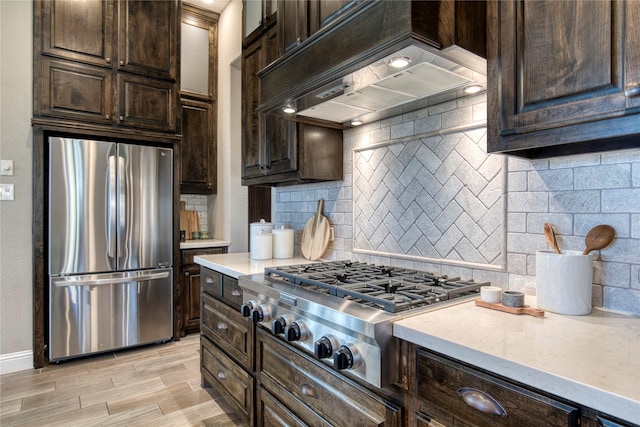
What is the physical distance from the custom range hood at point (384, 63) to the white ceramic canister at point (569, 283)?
0.72 m

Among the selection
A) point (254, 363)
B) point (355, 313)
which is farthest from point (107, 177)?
point (355, 313)

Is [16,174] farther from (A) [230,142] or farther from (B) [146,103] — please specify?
(A) [230,142]

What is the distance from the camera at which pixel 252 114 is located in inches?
99.9

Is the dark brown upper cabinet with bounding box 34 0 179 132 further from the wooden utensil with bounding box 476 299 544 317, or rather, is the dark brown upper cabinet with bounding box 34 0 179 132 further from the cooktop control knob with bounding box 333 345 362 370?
the wooden utensil with bounding box 476 299 544 317

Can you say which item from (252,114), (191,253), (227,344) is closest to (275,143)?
(252,114)

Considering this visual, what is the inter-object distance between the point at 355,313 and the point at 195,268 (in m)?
2.83

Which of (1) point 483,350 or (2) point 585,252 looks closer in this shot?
(1) point 483,350

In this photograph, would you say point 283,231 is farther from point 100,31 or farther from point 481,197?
point 100,31

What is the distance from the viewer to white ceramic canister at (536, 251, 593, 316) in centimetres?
112

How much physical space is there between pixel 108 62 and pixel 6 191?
1.32 m

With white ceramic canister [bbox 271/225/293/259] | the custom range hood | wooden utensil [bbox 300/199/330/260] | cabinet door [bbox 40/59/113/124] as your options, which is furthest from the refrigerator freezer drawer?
the custom range hood

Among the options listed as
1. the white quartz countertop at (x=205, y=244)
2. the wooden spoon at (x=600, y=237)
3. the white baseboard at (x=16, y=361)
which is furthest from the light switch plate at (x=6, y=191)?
the wooden spoon at (x=600, y=237)

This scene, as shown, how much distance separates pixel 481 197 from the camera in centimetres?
154

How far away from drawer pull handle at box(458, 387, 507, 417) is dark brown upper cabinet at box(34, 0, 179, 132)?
3.32 m
